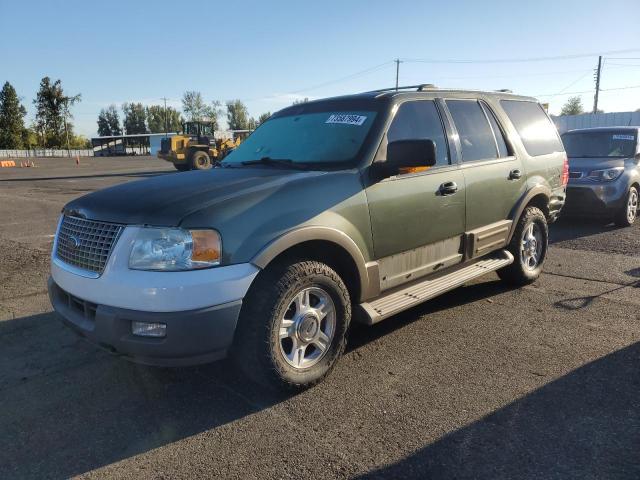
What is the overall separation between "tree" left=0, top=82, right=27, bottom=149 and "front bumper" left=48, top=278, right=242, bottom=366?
295ft

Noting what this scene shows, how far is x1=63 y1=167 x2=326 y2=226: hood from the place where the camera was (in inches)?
112

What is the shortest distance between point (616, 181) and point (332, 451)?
317 inches

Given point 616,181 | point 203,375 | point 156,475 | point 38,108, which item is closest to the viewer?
point 156,475

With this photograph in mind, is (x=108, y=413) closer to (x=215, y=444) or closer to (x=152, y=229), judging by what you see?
(x=215, y=444)

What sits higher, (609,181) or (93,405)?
(609,181)

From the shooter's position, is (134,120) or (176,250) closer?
(176,250)

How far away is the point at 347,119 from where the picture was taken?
397 cm

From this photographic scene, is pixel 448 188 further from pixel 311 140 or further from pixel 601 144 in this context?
pixel 601 144

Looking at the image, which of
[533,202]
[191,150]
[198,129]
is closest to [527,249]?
[533,202]

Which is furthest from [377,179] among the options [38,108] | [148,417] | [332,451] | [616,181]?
[38,108]

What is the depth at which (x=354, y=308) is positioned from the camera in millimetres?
3576

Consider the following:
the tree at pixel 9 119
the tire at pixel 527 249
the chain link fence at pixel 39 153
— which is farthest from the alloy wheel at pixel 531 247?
the tree at pixel 9 119

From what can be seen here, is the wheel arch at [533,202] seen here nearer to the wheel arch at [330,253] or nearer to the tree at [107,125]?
the wheel arch at [330,253]

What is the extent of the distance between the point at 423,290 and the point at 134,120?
13542cm
